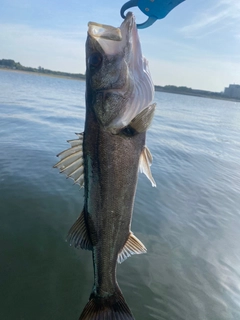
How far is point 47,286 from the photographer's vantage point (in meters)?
4.06

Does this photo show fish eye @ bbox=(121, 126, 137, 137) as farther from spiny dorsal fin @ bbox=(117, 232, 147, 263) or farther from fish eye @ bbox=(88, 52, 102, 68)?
spiny dorsal fin @ bbox=(117, 232, 147, 263)

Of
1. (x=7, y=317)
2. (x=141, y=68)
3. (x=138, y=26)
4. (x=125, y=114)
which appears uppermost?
(x=138, y=26)

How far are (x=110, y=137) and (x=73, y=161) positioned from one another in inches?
19.2

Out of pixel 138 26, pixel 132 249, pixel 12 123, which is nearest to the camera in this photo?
pixel 138 26

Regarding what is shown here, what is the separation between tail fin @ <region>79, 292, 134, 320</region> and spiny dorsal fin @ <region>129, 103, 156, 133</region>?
164cm

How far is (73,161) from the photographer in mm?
A: 2449

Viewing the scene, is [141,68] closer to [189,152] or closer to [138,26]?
[138,26]

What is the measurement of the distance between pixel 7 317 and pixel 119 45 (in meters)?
3.70

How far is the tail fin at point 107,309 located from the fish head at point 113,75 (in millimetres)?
1630

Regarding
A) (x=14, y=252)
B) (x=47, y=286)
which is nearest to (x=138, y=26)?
(x=47, y=286)

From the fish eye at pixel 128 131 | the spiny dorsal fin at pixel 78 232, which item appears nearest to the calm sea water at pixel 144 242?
the spiny dorsal fin at pixel 78 232

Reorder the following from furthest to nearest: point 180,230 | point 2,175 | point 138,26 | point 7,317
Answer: point 2,175
point 180,230
point 7,317
point 138,26

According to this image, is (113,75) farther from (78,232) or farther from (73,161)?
(78,232)

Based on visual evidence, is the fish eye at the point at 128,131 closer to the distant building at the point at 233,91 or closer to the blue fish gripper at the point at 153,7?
the blue fish gripper at the point at 153,7
